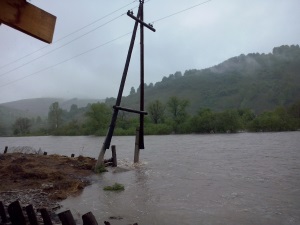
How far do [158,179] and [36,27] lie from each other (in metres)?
14.9

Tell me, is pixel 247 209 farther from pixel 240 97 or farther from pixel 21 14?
pixel 240 97

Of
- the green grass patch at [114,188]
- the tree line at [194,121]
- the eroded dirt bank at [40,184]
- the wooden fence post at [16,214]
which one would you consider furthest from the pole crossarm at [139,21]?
the tree line at [194,121]

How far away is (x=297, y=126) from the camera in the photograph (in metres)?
71.9

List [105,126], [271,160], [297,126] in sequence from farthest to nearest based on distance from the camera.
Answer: [105,126]
[297,126]
[271,160]

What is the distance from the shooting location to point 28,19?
4438 millimetres

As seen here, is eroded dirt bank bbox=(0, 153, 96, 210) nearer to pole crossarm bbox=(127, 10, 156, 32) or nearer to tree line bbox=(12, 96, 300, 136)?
pole crossarm bbox=(127, 10, 156, 32)

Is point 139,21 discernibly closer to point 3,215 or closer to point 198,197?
point 198,197

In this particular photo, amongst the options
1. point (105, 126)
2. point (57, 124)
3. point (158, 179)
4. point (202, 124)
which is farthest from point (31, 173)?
point (57, 124)

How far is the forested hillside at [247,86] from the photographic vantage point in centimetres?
12750

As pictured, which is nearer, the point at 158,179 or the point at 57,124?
the point at 158,179

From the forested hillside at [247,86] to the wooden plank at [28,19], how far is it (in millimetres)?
121927

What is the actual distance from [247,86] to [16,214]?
152 meters

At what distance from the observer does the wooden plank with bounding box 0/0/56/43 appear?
4.27m

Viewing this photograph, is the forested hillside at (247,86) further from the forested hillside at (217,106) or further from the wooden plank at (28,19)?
the wooden plank at (28,19)
